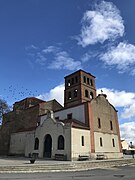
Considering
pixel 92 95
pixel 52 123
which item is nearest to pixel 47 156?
Answer: pixel 52 123

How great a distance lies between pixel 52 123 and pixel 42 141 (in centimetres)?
367

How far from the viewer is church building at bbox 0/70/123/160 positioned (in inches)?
1013

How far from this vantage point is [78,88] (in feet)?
137

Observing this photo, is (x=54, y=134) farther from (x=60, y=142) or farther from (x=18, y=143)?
(x=18, y=143)

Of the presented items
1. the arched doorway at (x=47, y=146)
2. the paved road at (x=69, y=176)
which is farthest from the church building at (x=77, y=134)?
the paved road at (x=69, y=176)

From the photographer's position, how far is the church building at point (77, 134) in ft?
84.4

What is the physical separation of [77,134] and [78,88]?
17172 mm

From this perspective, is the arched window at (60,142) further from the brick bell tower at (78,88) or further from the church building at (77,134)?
the brick bell tower at (78,88)

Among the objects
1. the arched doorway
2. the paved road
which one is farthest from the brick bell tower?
the paved road

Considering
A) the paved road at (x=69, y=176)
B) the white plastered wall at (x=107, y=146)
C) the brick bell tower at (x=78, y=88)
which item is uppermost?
the brick bell tower at (x=78, y=88)

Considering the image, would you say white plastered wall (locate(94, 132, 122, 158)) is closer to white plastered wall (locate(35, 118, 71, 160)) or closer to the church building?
the church building

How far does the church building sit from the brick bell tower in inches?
10.6

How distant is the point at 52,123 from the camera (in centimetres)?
2858

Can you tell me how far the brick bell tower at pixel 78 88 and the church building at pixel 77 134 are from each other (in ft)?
0.88
